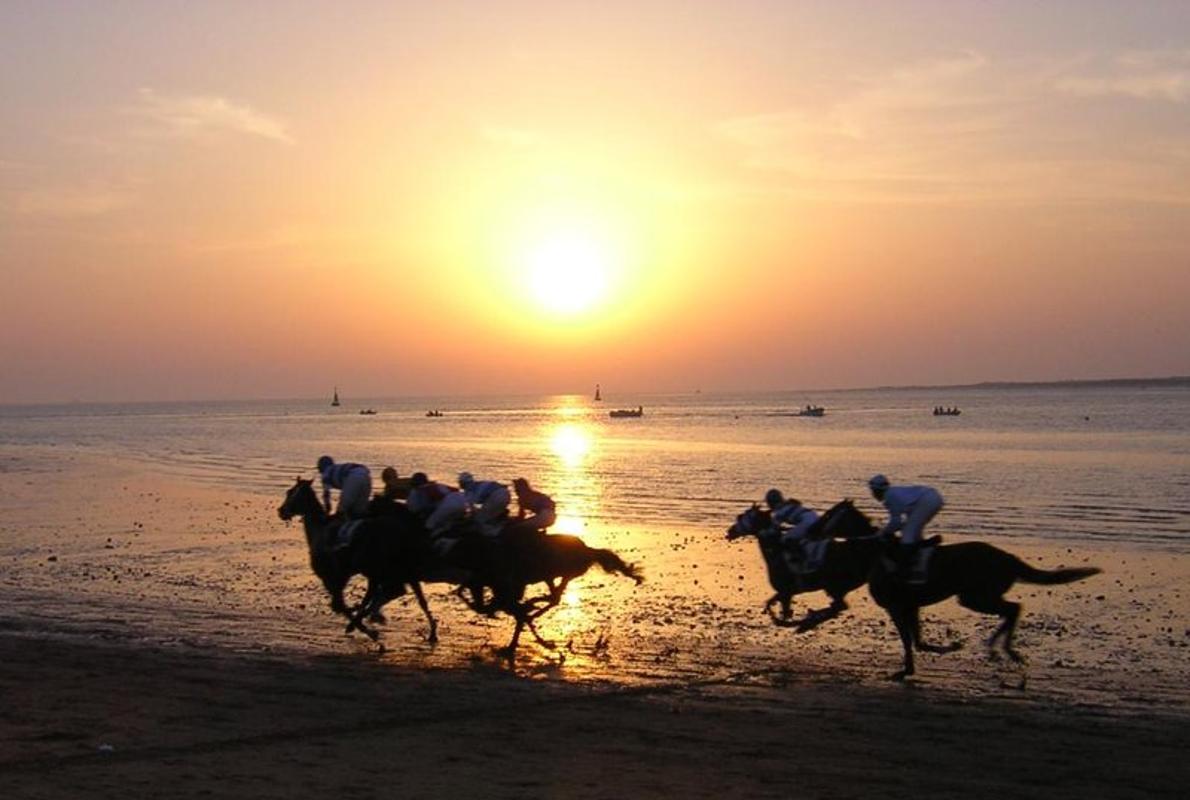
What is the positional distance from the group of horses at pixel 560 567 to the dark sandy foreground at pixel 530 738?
1581 mm

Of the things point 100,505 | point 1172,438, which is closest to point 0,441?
point 100,505

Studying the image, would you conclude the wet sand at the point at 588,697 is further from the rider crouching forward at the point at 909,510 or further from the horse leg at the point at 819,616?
the rider crouching forward at the point at 909,510

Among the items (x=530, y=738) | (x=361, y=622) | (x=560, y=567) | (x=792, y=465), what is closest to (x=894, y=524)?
(x=560, y=567)

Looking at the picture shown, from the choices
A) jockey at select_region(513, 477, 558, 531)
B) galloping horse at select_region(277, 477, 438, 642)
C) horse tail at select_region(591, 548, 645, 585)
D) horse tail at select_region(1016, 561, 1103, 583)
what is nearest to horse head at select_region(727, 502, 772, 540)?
horse tail at select_region(591, 548, 645, 585)

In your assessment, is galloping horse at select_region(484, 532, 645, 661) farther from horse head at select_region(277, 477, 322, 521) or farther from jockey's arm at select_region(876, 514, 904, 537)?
jockey's arm at select_region(876, 514, 904, 537)

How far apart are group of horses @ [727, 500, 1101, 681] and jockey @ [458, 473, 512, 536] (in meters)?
3.85

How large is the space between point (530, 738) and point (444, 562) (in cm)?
541

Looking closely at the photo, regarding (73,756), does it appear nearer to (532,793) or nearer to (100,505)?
(532,793)

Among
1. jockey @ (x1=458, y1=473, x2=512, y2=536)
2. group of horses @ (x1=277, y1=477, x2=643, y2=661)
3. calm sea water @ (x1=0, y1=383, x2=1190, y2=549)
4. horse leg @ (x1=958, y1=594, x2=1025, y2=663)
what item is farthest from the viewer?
calm sea water @ (x1=0, y1=383, x2=1190, y2=549)

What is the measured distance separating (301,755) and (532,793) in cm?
210

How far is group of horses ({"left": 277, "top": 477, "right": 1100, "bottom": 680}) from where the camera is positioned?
47.6 feet

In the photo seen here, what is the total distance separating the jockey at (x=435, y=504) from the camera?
16.4m

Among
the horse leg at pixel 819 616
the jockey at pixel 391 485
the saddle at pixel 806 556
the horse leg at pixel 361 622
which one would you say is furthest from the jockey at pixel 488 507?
the horse leg at pixel 819 616

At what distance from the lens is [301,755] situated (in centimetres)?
1046
